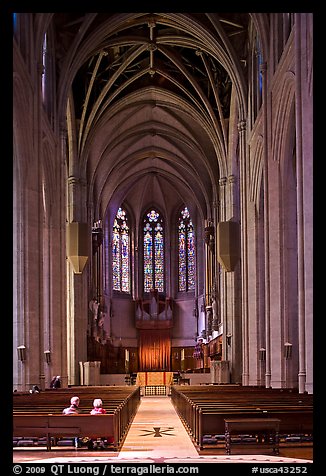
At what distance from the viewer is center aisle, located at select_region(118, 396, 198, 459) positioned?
41.4 ft

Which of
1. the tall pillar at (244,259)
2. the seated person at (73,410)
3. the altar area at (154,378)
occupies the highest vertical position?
the tall pillar at (244,259)

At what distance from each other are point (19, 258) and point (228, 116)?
1846cm

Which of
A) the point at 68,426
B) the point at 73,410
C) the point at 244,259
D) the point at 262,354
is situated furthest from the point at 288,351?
the point at 68,426

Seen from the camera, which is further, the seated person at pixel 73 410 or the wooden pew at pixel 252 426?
the seated person at pixel 73 410

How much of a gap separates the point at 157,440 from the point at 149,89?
1089 inches

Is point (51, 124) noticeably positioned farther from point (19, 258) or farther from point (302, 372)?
point (302, 372)

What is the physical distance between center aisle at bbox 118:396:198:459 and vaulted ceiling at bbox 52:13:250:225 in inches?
581

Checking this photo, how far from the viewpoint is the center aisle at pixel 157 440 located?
1263 cm

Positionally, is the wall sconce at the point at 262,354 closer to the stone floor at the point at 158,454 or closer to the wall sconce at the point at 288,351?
the wall sconce at the point at 288,351

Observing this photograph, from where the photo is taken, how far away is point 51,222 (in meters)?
29.4

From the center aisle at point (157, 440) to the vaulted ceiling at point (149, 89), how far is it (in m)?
14.7

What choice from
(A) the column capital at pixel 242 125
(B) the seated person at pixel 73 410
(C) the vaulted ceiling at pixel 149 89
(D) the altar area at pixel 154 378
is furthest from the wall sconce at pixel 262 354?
(D) the altar area at pixel 154 378
